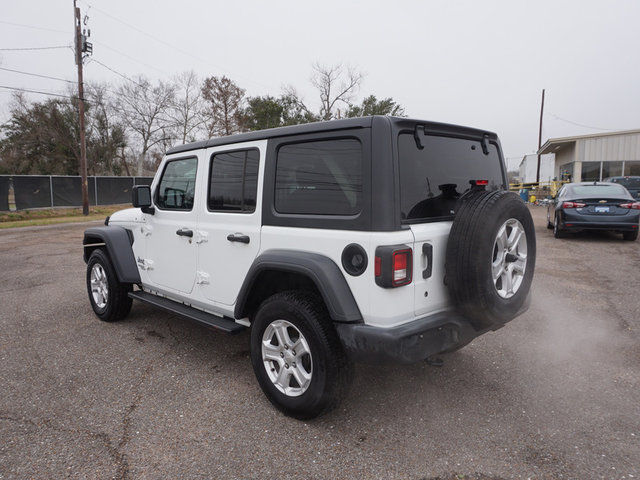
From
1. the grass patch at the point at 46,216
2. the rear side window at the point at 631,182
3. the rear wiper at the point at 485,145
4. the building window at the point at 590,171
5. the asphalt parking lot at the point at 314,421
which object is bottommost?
the asphalt parking lot at the point at 314,421

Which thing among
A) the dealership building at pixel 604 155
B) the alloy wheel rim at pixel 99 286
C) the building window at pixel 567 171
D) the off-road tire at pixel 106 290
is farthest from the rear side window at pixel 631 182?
the alloy wheel rim at pixel 99 286

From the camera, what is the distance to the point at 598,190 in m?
10.3

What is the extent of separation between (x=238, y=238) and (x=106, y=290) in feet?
8.25

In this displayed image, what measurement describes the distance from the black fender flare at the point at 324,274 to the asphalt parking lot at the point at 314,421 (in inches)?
33.3

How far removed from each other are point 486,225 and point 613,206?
9.13m

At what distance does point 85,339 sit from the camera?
4410mm

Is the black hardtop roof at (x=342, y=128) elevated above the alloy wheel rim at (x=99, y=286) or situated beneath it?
elevated above

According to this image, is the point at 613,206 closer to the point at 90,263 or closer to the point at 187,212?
the point at 187,212

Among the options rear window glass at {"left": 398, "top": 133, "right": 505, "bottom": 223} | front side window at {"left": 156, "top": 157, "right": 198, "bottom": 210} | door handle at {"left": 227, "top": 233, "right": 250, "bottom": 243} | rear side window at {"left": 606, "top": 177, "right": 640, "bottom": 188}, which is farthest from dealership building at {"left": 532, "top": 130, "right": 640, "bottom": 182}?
door handle at {"left": 227, "top": 233, "right": 250, "bottom": 243}

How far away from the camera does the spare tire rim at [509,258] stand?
284cm

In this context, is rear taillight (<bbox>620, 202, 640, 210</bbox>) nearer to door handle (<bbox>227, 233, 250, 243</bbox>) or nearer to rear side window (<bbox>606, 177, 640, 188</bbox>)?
door handle (<bbox>227, 233, 250, 243</bbox>)

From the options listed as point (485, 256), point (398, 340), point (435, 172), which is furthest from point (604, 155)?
point (398, 340)

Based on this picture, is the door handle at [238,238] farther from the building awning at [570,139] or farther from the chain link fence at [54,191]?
the building awning at [570,139]

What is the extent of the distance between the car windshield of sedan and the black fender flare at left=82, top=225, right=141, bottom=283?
995 cm
